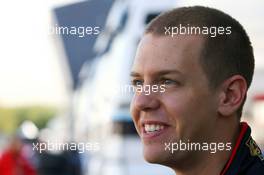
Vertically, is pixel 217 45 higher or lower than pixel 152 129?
higher

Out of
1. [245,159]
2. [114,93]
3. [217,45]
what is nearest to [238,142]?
[245,159]

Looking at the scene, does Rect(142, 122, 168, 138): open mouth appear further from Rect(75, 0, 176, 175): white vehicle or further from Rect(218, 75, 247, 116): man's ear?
Rect(75, 0, 176, 175): white vehicle

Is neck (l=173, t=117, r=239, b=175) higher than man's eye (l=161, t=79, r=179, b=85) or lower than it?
lower

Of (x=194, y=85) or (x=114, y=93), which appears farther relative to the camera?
(x=114, y=93)

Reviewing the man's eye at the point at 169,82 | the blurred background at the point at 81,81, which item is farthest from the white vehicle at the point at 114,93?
the man's eye at the point at 169,82

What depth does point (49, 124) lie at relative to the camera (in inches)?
99.2

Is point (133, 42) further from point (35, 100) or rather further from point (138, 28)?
point (35, 100)

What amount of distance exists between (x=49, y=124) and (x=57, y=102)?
0.08m

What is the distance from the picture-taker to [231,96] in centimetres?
105

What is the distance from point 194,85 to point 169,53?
6 cm

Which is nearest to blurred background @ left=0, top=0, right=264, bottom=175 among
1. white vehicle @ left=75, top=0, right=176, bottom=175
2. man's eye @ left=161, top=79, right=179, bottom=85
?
white vehicle @ left=75, top=0, right=176, bottom=175

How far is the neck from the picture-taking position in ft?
3.41

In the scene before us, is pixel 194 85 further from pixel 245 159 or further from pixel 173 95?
pixel 245 159

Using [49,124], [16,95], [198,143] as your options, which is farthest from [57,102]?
[198,143]
